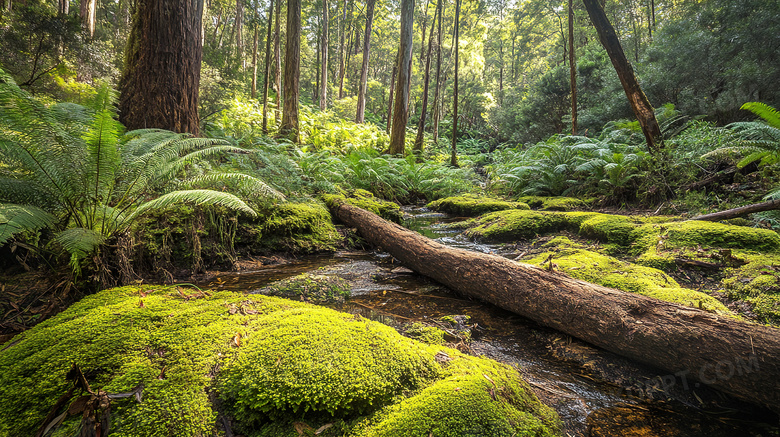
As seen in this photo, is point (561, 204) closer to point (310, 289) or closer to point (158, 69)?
point (310, 289)

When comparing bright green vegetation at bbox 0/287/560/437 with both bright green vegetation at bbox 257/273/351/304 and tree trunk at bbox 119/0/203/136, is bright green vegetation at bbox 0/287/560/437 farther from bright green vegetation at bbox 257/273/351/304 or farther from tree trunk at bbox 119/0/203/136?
tree trunk at bbox 119/0/203/136

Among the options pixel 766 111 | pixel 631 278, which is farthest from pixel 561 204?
pixel 631 278

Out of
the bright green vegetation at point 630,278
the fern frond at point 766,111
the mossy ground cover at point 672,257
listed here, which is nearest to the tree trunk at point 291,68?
the mossy ground cover at point 672,257

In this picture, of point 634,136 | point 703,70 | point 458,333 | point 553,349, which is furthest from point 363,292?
point 703,70

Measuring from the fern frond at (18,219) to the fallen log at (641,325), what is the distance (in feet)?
9.67

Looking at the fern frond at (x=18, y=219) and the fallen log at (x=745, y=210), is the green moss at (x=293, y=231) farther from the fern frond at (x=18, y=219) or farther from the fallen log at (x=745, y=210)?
the fallen log at (x=745, y=210)

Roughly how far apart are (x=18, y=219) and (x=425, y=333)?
245 centimetres

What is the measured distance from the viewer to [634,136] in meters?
9.45

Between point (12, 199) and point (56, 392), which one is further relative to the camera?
point (12, 199)

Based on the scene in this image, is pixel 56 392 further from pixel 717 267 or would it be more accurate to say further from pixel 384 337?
pixel 717 267

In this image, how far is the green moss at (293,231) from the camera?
397cm

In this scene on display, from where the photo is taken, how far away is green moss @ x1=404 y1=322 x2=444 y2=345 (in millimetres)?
2122

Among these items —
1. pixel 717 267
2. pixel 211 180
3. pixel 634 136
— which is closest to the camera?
pixel 211 180

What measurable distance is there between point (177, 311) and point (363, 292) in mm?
1593
